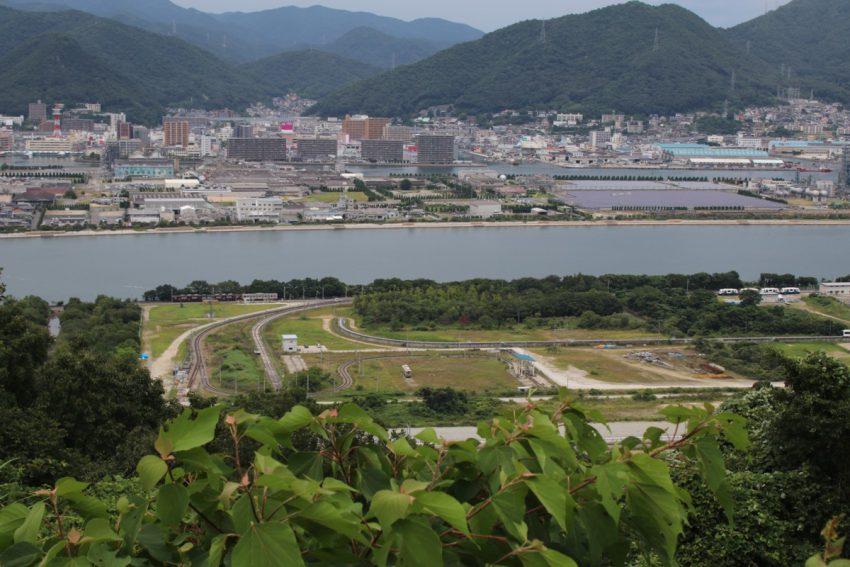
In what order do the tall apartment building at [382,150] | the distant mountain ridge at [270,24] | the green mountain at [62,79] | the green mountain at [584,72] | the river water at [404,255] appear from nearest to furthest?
the river water at [404,255] → the tall apartment building at [382,150] → the green mountain at [62,79] → the green mountain at [584,72] → the distant mountain ridge at [270,24]

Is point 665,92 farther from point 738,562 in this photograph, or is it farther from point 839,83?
point 738,562

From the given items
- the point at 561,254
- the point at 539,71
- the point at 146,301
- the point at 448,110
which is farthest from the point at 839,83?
the point at 146,301

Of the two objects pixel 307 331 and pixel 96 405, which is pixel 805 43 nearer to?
pixel 307 331

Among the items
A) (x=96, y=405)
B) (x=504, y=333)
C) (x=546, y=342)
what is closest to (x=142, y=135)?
(x=504, y=333)

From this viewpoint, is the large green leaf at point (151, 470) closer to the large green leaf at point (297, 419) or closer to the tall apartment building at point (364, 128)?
the large green leaf at point (297, 419)

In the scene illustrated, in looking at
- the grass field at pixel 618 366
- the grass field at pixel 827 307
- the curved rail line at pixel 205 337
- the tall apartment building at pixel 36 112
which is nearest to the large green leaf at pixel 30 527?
the curved rail line at pixel 205 337

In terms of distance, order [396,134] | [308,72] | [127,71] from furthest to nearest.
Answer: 1. [308,72]
2. [127,71]
3. [396,134]
